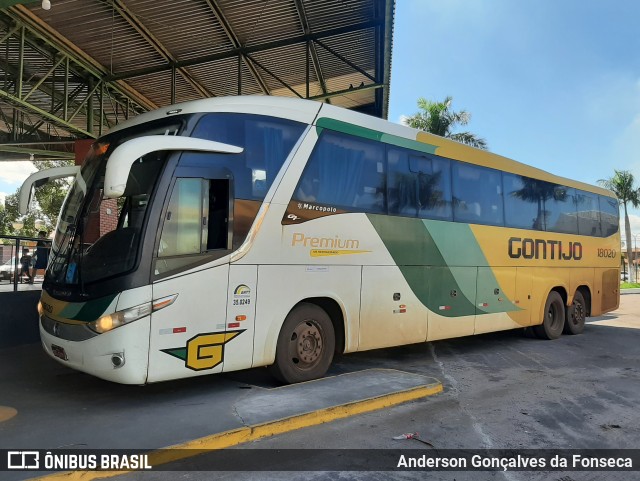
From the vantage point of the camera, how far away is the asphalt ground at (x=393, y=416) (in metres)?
4.10

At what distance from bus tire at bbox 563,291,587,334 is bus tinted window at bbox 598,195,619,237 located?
2.16 meters

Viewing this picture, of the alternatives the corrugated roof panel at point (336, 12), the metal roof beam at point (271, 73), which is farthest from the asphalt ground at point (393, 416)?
the metal roof beam at point (271, 73)

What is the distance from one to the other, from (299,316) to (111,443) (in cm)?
271

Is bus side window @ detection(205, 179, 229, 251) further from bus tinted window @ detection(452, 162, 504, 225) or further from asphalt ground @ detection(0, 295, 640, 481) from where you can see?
bus tinted window @ detection(452, 162, 504, 225)

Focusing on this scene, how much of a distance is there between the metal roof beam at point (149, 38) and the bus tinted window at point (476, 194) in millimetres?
7030

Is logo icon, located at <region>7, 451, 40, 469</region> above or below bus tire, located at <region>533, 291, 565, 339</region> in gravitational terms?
below

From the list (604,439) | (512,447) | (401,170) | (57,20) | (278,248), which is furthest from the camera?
(57,20)

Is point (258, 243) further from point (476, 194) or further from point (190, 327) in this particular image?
point (476, 194)

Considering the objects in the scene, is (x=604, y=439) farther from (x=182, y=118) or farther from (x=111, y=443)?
(x=182, y=118)

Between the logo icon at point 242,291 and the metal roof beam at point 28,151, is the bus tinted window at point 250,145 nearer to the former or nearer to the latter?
the logo icon at point 242,291

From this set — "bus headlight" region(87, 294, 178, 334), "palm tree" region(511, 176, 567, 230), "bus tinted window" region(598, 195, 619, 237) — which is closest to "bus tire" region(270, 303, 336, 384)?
"bus headlight" region(87, 294, 178, 334)

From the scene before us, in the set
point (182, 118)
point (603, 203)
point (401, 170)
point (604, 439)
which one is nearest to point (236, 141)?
point (182, 118)

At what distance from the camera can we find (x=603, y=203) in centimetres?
1348

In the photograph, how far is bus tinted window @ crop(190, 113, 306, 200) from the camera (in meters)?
5.61
